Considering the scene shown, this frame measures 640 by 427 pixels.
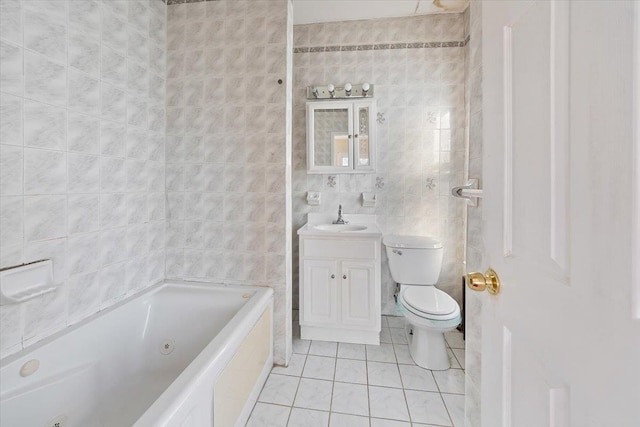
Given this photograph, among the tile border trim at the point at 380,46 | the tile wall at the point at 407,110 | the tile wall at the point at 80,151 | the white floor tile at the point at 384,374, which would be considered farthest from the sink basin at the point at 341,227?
the tile border trim at the point at 380,46

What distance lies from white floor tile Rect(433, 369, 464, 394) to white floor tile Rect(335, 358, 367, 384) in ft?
1.47

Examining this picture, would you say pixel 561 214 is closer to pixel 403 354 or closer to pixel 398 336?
pixel 403 354

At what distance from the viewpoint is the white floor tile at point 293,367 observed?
1697 millimetres

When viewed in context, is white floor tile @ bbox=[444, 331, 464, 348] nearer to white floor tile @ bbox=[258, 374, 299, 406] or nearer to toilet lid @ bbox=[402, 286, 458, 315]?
toilet lid @ bbox=[402, 286, 458, 315]

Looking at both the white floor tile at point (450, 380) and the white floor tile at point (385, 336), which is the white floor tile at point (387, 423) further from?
the white floor tile at point (385, 336)

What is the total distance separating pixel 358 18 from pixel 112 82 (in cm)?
196

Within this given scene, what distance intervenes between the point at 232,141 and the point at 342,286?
1.28 metres

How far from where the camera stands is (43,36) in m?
1.10

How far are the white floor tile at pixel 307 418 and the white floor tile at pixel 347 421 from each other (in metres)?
0.04

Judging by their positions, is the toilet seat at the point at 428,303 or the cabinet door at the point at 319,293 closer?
the toilet seat at the point at 428,303

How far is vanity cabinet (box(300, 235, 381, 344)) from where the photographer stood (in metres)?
1.93

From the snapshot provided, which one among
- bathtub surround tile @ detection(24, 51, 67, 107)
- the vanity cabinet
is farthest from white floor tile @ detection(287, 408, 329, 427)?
bathtub surround tile @ detection(24, 51, 67, 107)

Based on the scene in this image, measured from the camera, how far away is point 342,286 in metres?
1.96

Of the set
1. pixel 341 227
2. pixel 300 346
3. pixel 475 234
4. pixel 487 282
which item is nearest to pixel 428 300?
pixel 341 227
